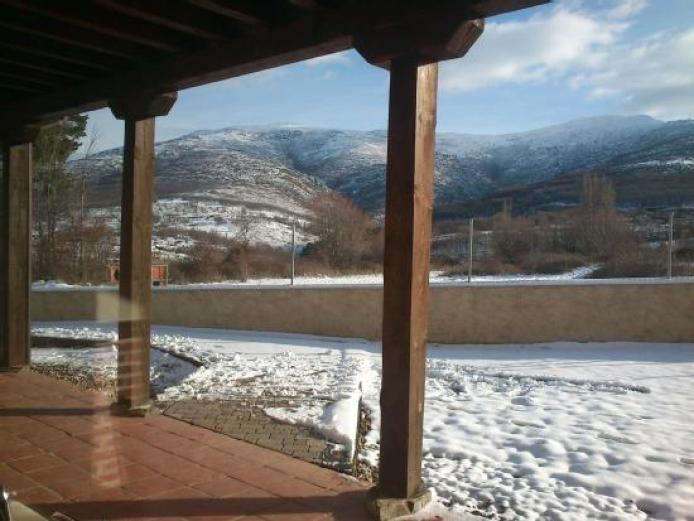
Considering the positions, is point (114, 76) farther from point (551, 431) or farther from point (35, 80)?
point (551, 431)

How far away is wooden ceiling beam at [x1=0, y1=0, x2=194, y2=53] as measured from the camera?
3512 millimetres

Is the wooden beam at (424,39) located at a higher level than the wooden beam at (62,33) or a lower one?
lower

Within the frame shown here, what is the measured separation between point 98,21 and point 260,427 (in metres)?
3.08

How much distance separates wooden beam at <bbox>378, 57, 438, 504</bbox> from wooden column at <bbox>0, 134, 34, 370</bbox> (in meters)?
4.48

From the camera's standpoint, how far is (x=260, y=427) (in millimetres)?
4719

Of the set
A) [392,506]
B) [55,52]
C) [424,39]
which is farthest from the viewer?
[55,52]

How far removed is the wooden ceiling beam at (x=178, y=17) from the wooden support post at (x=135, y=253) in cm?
101

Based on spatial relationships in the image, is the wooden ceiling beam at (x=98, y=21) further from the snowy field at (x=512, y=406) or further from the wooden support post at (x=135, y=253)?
the snowy field at (x=512, y=406)

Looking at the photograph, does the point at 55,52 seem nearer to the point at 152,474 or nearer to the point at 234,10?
the point at 234,10

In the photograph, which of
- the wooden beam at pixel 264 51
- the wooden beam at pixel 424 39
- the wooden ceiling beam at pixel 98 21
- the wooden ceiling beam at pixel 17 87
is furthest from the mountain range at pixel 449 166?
the wooden beam at pixel 424 39

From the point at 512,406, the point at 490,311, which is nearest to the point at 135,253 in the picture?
the point at 512,406

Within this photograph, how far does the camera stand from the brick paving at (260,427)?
4043 mm

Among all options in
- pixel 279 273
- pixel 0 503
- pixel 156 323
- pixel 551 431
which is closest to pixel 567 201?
pixel 279 273

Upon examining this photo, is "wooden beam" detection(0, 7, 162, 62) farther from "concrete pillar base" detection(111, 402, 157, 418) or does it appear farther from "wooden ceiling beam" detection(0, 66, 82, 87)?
"concrete pillar base" detection(111, 402, 157, 418)
